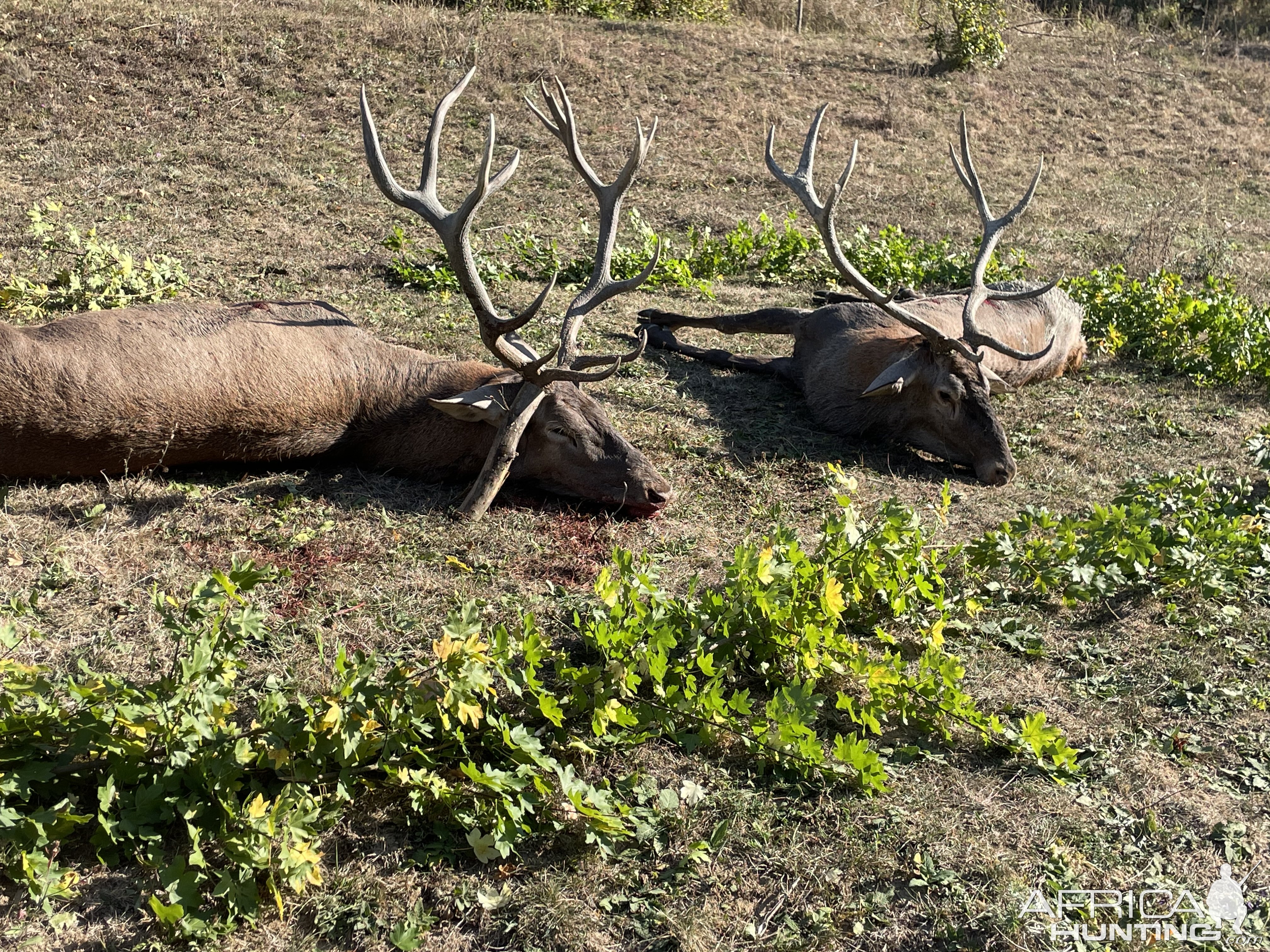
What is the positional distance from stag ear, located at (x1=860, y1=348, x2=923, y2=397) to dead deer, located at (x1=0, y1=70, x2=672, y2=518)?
2029 millimetres

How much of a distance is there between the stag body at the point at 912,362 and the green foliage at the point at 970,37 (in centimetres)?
934

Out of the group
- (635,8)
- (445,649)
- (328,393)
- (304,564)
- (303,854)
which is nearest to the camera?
(303,854)

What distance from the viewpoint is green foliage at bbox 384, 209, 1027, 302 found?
9.03 m

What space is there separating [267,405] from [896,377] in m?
3.91

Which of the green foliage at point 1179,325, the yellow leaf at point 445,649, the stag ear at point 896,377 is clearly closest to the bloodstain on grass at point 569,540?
the yellow leaf at point 445,649

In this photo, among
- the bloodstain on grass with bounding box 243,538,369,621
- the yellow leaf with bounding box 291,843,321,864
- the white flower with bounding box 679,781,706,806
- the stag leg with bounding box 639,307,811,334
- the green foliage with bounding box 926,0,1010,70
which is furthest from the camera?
the green foliage with bounding box 926,0,1010,70

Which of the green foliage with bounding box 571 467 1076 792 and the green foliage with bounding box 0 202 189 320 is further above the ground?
the green foliage with bounding box 0 202 189 320

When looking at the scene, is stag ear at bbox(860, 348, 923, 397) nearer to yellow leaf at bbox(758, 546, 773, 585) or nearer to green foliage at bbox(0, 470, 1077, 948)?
green foliage at bbox(0, 470, 1077, 948)

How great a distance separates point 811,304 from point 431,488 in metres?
4.98

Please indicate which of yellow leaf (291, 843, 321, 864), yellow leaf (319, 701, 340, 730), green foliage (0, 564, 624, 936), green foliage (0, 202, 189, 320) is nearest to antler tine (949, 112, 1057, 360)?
green foliage (0, 564, 624, 936)

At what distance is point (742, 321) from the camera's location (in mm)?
8398

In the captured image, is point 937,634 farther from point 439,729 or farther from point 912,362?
point 912,362

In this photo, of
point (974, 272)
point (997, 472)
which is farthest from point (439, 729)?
Answer: point (974, 272)

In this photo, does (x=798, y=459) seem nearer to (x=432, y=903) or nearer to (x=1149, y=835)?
(x=1149, y=835)
